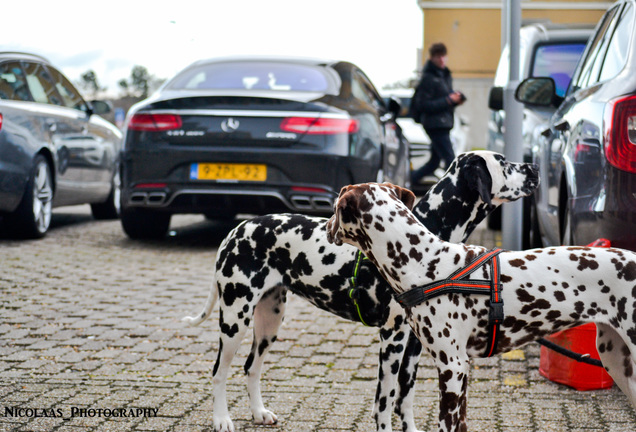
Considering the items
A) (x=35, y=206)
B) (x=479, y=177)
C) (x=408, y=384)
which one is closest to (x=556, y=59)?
(x=35, y=206)

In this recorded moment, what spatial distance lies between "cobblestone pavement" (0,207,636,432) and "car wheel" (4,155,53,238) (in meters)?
1.64

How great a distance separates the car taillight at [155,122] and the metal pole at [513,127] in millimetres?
3080

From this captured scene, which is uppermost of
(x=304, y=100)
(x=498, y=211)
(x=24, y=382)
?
(x=304, y=100)

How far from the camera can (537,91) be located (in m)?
6.16

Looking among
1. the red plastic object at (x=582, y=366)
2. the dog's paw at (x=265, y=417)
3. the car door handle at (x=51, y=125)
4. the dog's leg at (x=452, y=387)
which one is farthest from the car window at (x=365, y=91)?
the dog's leg at (x=452, y=387)

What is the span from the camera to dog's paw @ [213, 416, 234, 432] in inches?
156

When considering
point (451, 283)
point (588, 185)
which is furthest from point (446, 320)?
point (588, 185)

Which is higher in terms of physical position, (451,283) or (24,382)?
(451,283)

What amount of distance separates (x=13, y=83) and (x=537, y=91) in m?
5.85

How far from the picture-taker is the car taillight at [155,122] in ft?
28.0

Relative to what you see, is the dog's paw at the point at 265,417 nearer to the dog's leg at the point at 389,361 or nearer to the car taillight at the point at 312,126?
the dog's leg at the point at 389,361

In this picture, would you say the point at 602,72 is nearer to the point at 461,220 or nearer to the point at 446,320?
the point at 461,220

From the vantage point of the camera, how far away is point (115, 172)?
12.2 metres

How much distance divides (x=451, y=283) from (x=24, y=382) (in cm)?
258
